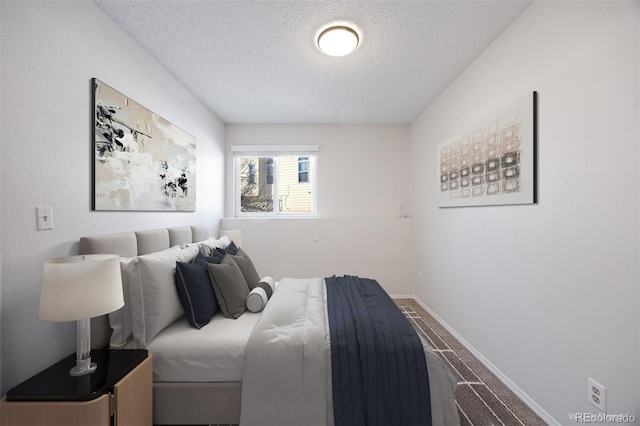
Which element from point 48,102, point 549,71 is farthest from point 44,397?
point 549,71

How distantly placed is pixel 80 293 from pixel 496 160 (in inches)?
106

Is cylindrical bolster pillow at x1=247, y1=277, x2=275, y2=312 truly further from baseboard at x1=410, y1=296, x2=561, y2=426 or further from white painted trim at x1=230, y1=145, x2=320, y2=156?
white painted trim at x1=230, y1=145, x2=320, y2=156

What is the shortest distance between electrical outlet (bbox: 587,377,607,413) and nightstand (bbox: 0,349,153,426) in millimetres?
2330

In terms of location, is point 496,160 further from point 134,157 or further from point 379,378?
point 134,157

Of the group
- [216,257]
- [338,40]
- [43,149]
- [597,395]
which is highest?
[338,40]

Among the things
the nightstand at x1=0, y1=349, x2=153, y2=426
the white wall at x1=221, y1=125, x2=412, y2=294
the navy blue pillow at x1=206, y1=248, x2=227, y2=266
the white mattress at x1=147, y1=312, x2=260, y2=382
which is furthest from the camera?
the white wall at x1=221, y1=125, x2=412, y2=294

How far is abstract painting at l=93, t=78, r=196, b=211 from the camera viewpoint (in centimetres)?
168

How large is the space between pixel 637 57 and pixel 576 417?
187cm

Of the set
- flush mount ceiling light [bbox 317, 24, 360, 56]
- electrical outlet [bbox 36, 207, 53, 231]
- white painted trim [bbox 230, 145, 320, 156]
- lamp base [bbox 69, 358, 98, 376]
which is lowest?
lamp base [bbox 69, 358, 98, 376]

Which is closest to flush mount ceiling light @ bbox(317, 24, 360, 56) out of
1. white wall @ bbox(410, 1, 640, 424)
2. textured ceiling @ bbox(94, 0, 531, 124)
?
textured ceiling @ bbox(94, 0, 531, 124)

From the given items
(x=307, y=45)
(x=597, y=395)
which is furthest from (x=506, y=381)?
(x=307, y=45)

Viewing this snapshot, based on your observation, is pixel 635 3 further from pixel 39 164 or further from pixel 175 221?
pixel 175 221

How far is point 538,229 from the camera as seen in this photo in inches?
65.2

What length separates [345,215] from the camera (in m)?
4.02
